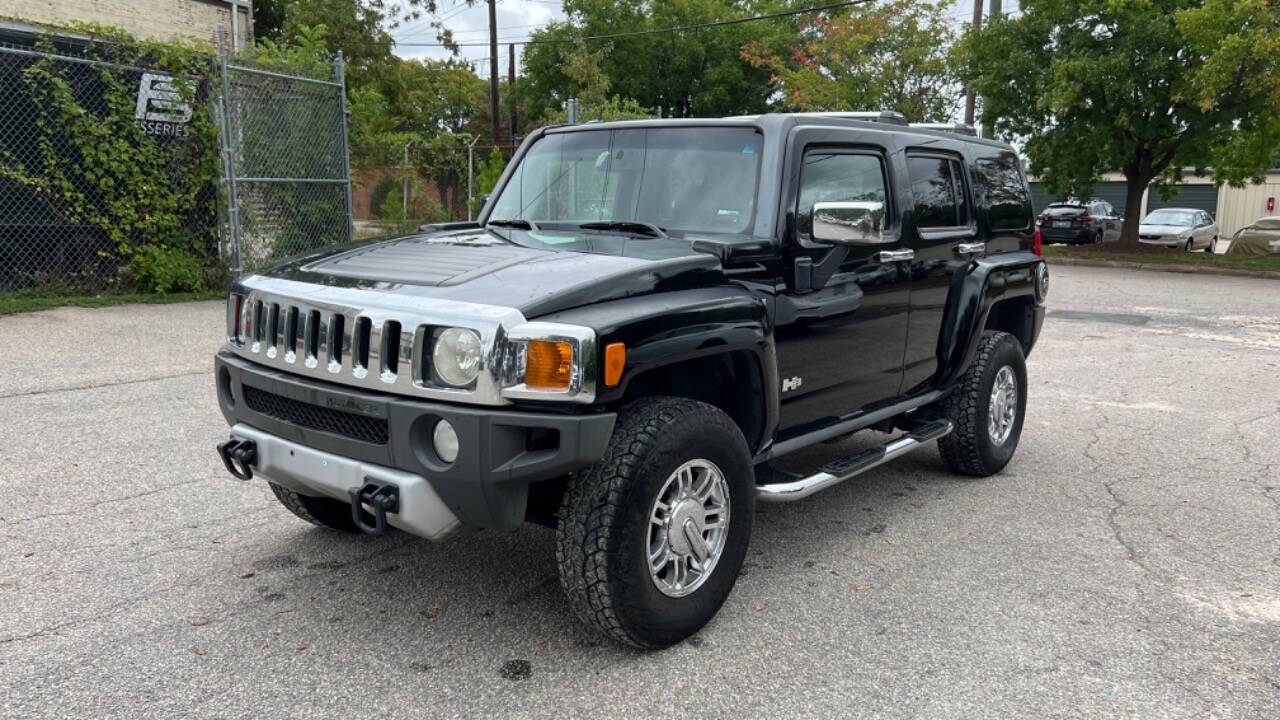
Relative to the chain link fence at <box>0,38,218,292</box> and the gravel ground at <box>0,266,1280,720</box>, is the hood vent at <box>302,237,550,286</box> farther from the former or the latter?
the chain link fence at <box>0,38,218,292</box>

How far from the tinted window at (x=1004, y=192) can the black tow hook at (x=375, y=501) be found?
3.84m

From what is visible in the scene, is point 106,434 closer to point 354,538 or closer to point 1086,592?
point 354,538

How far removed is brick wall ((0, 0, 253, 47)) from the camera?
15234 mm

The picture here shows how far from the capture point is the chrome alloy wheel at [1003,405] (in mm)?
5461

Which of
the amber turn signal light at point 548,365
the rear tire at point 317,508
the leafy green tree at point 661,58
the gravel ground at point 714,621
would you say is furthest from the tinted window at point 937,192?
the leafy green tree at point 661,58

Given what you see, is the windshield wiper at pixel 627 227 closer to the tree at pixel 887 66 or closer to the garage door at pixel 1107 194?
the tree at pixel 887 66

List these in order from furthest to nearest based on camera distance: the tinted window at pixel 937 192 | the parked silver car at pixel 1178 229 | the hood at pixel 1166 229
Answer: the hood at pixel 1166 229 → the parked silver car at pixel 1178 229 → the tinted window at pixel 937 192

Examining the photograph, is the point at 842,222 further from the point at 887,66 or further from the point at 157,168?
the point at 887,66

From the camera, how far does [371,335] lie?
306 centimetres

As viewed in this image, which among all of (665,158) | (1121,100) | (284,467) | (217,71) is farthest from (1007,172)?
(1121,100)

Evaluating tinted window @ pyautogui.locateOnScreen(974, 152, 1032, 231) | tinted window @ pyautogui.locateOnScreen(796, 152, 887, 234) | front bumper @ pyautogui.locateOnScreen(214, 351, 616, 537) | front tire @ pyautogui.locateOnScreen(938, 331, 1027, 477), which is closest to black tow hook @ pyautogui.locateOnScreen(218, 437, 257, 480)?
front bumper @ pyautogui.locateOnScreen(214, 351, 616, 537)

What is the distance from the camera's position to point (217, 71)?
1102cm

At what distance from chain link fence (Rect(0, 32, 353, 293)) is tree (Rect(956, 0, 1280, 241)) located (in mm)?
14488

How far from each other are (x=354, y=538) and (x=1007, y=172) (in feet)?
13.8
